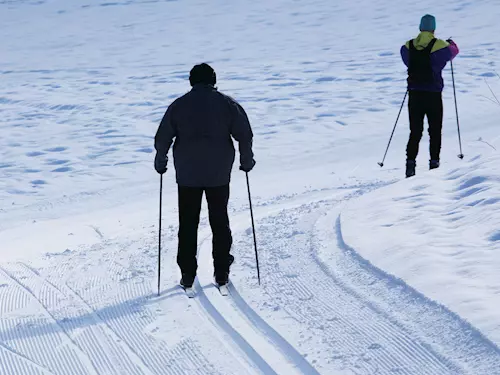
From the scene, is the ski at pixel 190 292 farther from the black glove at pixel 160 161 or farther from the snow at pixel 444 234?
the snow at pixel 444 234

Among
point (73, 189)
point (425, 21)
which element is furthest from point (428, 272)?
point (73, 189)

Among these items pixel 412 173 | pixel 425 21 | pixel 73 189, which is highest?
pixel 425 21

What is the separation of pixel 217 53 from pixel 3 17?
1331 cm

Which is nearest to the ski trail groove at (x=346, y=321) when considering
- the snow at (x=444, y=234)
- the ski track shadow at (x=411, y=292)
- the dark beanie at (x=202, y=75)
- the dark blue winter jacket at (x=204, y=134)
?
the ski track shadow at (x=411, y=292)

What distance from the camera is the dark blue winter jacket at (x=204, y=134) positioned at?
5.29 m

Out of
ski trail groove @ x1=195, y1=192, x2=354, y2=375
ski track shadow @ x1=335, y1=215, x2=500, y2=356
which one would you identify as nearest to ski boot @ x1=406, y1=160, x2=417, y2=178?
ski track shadow @ x1=335, y1=215, x2=500, y2=356

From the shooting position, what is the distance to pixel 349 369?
4254 millimetres

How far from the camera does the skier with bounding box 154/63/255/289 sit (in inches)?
208

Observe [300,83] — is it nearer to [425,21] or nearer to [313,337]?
[425,21]

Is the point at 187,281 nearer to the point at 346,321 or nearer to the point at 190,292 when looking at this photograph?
the point at 190,292

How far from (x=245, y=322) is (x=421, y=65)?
13.3 ft

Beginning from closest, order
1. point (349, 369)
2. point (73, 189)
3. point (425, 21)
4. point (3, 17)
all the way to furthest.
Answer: point (349, 369)
point (425, 21)
point (73, 189)
point (3, 17)

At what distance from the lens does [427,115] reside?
8461 millimetres

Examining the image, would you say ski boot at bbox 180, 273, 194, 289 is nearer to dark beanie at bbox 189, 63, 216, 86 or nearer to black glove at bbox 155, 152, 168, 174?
black glove at bbox 155, 152, 168, 174
